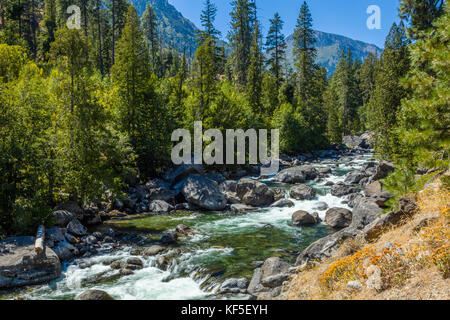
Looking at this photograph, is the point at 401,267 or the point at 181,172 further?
the point at 181,172

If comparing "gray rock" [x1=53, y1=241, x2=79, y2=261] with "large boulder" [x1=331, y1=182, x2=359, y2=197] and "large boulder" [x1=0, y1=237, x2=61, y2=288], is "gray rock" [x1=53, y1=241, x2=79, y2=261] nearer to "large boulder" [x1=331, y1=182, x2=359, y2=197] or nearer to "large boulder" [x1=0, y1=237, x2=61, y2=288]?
"large boulder" [x1=0, y1=237, x2=61, y2=288]

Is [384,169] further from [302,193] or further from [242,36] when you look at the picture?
[242,36]

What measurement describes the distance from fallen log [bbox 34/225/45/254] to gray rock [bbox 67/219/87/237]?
6.27 feet

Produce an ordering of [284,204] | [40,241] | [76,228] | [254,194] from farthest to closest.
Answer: [254,194] < [284,204] < [76,228] < [40,241]

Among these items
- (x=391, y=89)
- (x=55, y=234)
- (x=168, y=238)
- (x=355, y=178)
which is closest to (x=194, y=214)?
(x=168, y=238)

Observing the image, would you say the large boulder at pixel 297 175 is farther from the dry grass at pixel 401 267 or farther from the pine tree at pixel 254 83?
the dry grass at pixel 401 267

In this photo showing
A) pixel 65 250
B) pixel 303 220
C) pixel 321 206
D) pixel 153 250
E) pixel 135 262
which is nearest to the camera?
pixel 135 262

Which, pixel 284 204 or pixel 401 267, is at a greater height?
pixel 401 267

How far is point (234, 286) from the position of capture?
953 cm

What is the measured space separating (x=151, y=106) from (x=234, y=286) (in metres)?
→ 19.6

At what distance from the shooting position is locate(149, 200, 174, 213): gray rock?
771 inches

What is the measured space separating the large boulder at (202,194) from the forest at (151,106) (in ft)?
13.5

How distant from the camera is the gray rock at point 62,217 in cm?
1416
